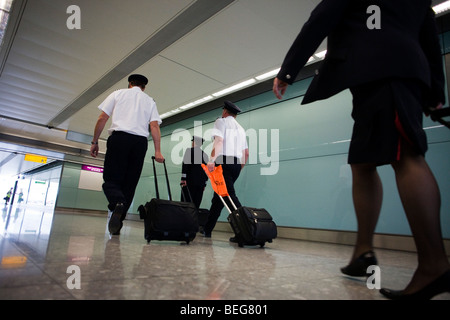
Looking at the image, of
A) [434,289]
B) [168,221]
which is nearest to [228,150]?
[168,221]

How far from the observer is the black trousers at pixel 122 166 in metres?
2.93

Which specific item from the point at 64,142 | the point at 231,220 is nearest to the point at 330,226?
the point at 231,220

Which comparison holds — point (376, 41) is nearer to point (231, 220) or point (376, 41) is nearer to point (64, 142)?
point (231, 220)

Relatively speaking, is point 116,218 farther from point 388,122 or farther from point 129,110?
point 388,122

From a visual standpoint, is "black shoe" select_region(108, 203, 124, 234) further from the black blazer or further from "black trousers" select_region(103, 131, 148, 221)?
the black blazer

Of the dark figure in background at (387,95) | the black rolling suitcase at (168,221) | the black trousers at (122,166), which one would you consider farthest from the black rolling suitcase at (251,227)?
the dark figure in background at (387,95)

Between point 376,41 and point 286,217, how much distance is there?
4403mm

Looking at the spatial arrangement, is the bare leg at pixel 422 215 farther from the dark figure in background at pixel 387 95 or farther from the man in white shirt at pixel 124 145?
the man in white shirt at pixel 124 145

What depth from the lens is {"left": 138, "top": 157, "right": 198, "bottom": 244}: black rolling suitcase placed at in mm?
2502

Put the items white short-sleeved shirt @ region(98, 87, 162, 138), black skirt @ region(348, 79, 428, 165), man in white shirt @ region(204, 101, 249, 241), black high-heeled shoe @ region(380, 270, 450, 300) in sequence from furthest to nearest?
1. man in white shirt @ region(204, 101, 249, 241)
2. white short-sleeved shirt @ region(98, 87, 162, 138)
3. black skirt @ region(348, 79, 428, 165)
4. black high-heeled shoe @ region(380, 270, 450, 300)

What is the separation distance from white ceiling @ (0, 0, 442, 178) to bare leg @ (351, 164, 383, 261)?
354cm

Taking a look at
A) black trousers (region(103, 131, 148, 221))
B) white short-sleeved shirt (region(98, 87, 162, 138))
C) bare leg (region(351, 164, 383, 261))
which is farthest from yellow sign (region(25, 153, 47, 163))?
bare leg (region(351, 164, 383, 261))

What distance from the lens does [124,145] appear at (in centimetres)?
301

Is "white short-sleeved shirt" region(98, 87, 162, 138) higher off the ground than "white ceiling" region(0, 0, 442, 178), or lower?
lower
